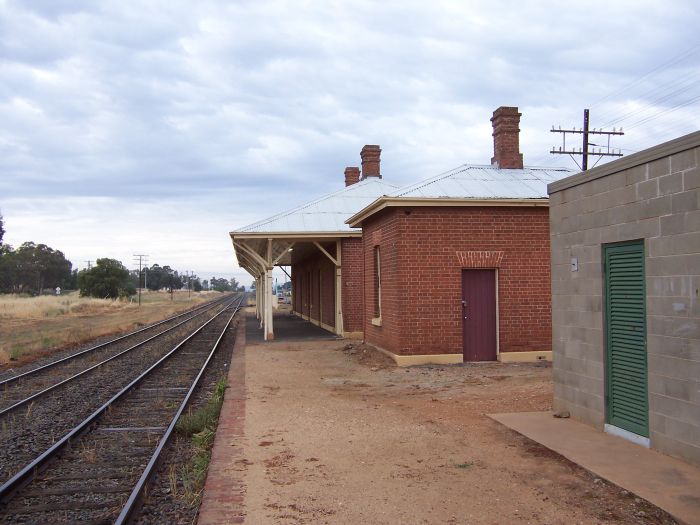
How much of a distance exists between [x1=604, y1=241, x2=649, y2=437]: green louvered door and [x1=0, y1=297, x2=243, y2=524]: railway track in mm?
4581

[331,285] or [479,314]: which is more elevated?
[331,285]

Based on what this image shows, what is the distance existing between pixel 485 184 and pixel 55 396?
946cm

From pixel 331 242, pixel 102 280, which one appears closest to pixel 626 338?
pixel 331 242

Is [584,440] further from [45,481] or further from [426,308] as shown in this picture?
[426,308]

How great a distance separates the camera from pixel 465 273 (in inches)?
545

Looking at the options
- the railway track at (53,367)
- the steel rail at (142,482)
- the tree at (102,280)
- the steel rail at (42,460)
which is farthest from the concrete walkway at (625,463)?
the tree at (102,280)

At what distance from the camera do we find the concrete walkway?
4906 millimetres

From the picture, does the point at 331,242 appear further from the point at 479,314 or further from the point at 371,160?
the point at 479,314

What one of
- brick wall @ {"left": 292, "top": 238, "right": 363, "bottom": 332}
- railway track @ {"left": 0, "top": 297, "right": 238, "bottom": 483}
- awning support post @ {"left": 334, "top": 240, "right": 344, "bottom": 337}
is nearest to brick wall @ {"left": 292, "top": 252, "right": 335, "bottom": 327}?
brick wall @ {"left": 292, "top": 238, "right": 363, "bottom": 332}

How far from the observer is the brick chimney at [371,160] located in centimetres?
2594

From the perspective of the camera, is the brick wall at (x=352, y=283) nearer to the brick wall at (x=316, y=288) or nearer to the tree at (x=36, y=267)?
the brick wall at (x=316, y=288)

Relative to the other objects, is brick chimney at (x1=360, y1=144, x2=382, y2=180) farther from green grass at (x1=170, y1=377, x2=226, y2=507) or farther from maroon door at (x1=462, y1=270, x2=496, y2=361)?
green grass at (x1=170, y1=377, x2=226, y2=507)

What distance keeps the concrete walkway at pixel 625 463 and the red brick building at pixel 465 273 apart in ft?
18.8

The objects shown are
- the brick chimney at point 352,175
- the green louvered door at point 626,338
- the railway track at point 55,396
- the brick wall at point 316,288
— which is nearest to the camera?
the green louvered door at point 626,338
